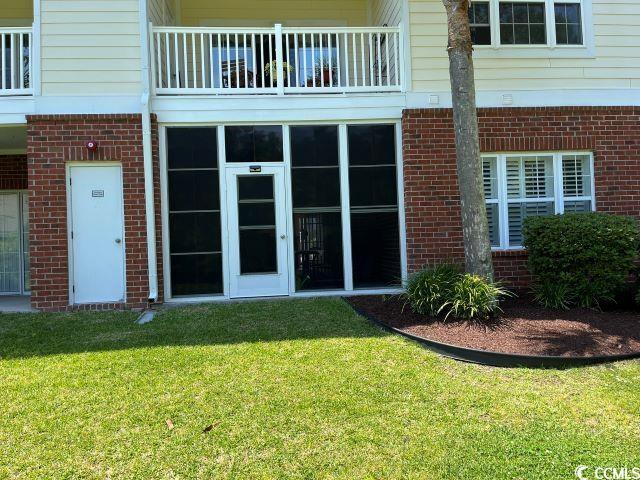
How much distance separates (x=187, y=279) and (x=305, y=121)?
10.5 ft

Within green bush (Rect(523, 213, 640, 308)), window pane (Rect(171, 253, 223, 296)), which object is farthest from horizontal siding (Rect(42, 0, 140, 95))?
green bush (Rect(523, 213, 640, 308))

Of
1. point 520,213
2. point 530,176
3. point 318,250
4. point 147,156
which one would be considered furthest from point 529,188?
point 147,156

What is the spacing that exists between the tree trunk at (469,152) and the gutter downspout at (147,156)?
4.51m

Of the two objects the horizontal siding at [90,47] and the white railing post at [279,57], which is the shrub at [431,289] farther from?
the horizontal siding at [90,47]

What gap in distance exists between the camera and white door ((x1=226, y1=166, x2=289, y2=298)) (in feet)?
26.5

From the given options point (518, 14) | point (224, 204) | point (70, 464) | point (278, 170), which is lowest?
point (70, 464)

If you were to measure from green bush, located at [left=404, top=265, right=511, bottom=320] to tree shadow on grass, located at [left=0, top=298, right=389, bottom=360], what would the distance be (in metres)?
0.73

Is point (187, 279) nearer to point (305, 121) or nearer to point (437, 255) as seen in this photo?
point (305, 121)

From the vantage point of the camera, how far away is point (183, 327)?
6102 millimetres

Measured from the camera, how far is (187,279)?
26.3 feet

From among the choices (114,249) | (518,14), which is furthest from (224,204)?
(518,14)

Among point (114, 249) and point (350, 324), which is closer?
point (350, 324)

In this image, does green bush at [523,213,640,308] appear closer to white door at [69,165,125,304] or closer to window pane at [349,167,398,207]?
window pane at [349,167,398,207]

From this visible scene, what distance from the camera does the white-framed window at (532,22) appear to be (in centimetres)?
827
